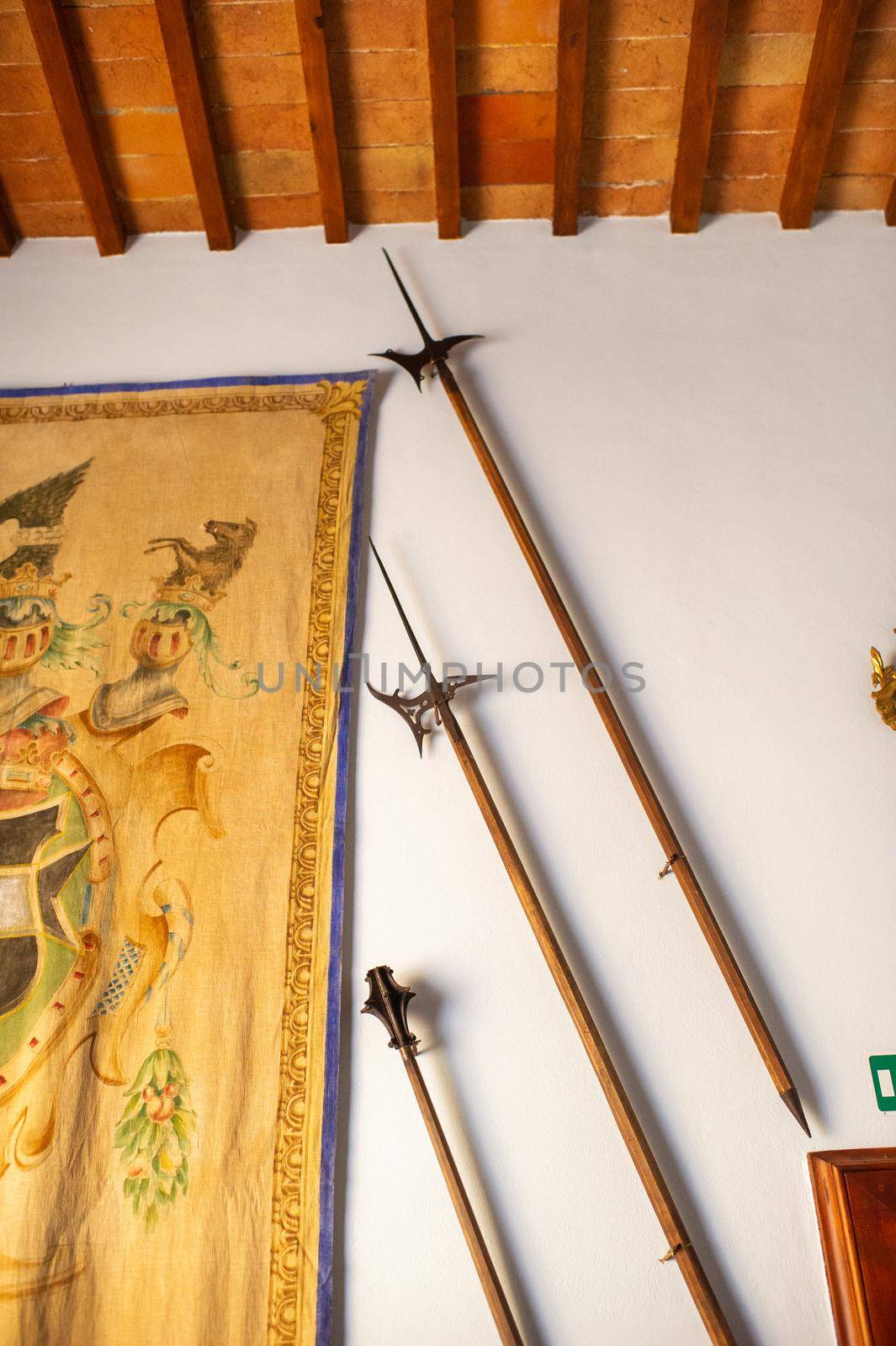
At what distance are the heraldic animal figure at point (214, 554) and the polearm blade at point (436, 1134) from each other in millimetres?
996

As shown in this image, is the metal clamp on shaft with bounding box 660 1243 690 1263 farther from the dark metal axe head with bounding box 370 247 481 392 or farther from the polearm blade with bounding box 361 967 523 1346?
the dark metal axe head with bounding box 370 247 481 392

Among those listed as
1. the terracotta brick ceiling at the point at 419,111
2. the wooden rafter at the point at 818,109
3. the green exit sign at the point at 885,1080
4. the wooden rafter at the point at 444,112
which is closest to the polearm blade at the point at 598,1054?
the green exit sign at the point at 885,1080

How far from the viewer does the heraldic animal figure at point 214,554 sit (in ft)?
7.55

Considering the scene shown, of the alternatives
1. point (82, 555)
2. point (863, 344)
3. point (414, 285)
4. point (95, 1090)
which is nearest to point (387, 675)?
point (82, 555)

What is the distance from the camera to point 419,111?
2629mm

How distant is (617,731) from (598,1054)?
0.64m

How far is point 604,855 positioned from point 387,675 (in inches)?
24.5

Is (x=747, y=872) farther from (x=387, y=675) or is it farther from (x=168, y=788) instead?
(x=168, y=788)

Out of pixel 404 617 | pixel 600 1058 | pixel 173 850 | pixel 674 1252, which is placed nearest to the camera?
pixel 674 1252

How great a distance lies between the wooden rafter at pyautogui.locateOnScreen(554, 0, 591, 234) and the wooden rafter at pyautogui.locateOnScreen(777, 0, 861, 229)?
1.88ft

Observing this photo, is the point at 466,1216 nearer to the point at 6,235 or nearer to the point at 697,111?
the point at 697,111

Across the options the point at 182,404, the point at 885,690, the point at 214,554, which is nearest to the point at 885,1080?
the point at 885,690

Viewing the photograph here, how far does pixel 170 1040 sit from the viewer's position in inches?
72.7

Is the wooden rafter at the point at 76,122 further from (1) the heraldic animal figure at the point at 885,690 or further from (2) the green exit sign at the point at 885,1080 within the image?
(2) the green exit sign at the point at 885,1080
